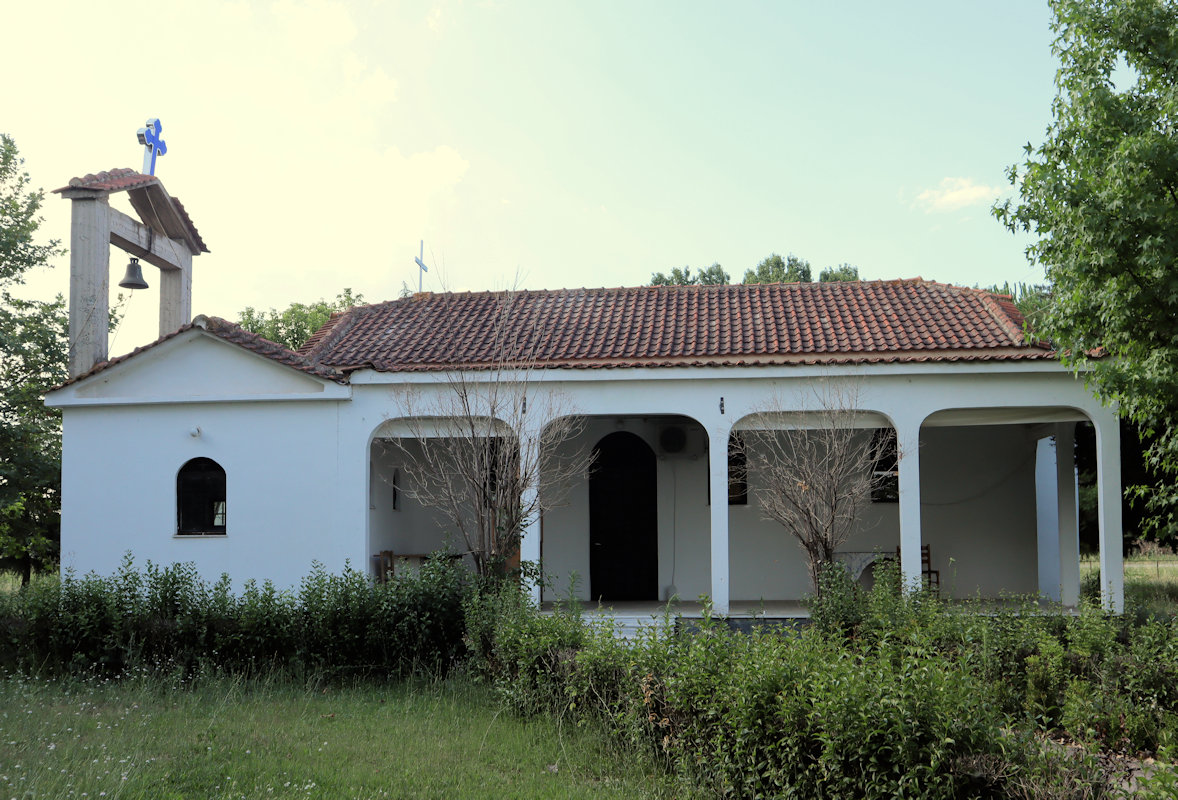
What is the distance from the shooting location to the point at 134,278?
12492 millimetres

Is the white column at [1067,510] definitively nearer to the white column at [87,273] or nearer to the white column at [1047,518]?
the white column at [1047,518]

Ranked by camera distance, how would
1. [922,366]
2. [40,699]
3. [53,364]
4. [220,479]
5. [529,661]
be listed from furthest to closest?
[53,364]
[220,479]
[922,366]
[40,699]
[529,661]

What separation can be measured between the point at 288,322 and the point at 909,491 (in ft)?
85.1

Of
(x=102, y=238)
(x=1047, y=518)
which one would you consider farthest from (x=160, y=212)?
(x=1047, y=518)

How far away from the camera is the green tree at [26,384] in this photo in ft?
52.9

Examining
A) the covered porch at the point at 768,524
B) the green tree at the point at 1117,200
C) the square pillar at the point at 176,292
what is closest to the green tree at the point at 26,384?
the square pillar at the point at 176,292

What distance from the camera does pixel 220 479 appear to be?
12305mm

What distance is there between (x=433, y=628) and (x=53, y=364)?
1170 centimetres

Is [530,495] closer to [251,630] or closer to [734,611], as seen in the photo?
[734,611]

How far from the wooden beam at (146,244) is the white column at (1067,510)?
13143 mm

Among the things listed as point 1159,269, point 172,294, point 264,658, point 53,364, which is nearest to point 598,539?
point 264,658

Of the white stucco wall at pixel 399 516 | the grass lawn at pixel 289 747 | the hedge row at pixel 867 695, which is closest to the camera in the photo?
the hedge row at pixel 867 695

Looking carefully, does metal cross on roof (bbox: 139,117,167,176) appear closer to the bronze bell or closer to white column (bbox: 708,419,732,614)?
the bronze bell

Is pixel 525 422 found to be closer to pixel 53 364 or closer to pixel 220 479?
pixel 220 479
